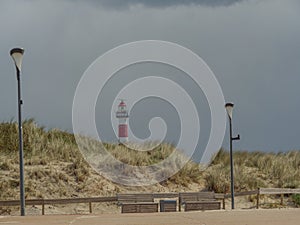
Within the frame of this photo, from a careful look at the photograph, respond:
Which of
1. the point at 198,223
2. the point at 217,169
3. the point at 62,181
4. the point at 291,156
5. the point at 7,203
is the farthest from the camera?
the point at 291,156

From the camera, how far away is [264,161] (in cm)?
3462

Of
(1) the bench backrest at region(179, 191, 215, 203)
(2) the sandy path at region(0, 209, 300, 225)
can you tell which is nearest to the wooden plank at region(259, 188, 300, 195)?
(1) the bench backrest at region(179, 191, 215, 203)

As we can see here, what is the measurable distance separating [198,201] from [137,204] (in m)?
2.63

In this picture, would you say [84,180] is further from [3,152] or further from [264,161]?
[264,161]

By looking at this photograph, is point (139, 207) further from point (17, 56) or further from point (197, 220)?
point (17, 56)

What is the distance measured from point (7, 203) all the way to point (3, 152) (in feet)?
23.7

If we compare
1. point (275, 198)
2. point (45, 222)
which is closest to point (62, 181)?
point (275, 198)

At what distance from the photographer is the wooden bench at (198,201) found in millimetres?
20344

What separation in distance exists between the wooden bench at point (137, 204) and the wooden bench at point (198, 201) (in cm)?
109

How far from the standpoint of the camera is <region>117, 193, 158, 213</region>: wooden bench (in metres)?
19.9

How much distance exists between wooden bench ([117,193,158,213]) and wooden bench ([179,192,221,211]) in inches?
43.0

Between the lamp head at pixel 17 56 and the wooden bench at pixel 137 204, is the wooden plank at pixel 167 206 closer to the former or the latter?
the wooden bench at pixel 137 204

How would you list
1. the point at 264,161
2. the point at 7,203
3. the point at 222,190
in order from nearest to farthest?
the point at 7,203
the point at 222,190
the point at 264,161

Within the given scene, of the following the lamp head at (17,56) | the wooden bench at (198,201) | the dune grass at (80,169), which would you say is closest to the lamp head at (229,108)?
the wooden bench at (198,201)
